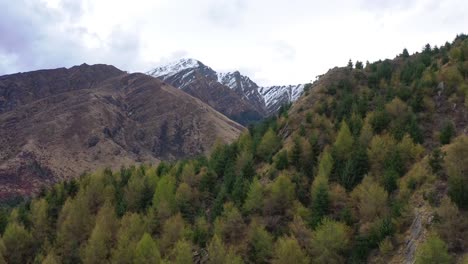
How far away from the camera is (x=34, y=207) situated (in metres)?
90.9

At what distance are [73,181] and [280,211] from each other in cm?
5339

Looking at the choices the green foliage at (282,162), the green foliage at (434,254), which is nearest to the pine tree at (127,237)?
the green foliage at (282,162)

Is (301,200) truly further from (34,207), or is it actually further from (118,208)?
(34,207)

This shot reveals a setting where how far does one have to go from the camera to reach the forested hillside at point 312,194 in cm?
5138

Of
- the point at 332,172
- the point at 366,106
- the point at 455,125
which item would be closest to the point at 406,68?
the point at 366,106

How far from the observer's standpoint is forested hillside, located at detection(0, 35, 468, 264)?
51.4m

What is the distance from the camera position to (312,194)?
63656mm

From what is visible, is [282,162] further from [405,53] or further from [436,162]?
[405,53]

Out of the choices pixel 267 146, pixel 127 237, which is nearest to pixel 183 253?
pixel 127 237

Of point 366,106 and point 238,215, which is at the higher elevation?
point 366,106

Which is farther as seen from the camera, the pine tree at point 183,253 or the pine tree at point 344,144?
the pine tree at point 344,144

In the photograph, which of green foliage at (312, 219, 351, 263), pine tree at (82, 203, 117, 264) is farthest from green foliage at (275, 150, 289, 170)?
pine tree at (82, 203, 117, 264)

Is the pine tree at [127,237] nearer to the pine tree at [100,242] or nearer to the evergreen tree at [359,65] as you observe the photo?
the pine tree at [100,242]

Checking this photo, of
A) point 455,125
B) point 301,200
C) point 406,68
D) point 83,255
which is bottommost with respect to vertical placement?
point 83,255
